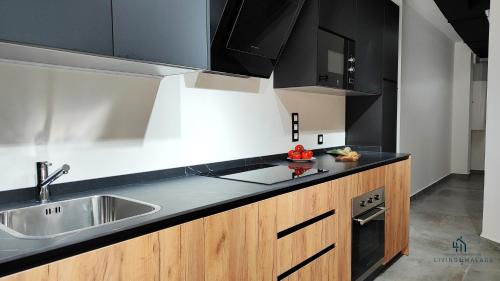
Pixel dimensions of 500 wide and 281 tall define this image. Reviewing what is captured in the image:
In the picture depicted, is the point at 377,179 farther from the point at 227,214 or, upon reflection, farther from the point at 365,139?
the point at 227,214

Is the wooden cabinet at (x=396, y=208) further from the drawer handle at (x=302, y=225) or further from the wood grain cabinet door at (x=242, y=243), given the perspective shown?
the wood grain cabinet door at (x=242, y=243)

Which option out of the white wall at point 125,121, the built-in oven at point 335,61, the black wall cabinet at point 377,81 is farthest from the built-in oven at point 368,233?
the black wall cabinet at point 377,81

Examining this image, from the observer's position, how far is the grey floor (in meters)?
2.78

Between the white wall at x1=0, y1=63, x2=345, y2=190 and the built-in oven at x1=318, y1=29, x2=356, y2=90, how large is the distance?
0.39 meters

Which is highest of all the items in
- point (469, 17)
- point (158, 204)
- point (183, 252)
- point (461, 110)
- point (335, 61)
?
point (469, 17)

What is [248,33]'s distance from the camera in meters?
2.05

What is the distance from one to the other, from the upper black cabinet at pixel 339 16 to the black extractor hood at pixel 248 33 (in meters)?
0.28

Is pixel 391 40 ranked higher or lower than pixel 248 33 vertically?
higher

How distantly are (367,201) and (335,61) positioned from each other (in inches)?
40.7

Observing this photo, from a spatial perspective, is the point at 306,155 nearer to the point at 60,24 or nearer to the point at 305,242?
the point at 305,242

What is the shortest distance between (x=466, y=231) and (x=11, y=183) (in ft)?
13.0

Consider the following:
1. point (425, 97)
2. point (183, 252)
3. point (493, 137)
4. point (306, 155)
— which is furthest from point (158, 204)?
point (425, 97)

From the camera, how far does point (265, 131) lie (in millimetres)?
2668

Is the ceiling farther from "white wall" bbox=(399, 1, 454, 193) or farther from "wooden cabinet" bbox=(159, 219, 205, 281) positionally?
"wooden cabinet" bbox=(159, 219, 205, 281)
